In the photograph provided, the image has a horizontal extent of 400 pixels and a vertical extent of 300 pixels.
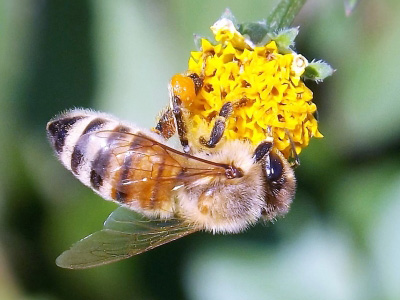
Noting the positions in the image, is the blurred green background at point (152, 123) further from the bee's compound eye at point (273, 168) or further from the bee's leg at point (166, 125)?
the bee's compound eye at point (273, 168)

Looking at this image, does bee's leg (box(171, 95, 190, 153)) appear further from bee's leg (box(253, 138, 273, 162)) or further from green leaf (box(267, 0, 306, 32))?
green leaf (box(267, 0, 306, 32))

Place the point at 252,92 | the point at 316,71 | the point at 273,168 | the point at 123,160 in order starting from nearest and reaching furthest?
the point at 123,160 → the point at 273,168 → the point at 252,92 → the point at 316,71

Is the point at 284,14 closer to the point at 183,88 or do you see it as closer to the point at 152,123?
the point at 183,88

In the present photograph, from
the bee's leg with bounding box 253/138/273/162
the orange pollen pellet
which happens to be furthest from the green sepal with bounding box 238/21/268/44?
the bee's leg with bounding box 253/138/273/162

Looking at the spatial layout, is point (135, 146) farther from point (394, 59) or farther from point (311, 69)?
point (394, 59)

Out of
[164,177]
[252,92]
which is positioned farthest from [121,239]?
[252,92]

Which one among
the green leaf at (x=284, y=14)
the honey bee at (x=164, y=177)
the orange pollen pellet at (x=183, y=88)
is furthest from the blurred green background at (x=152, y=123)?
the orange pollen pellet at (x=183, y=88)
